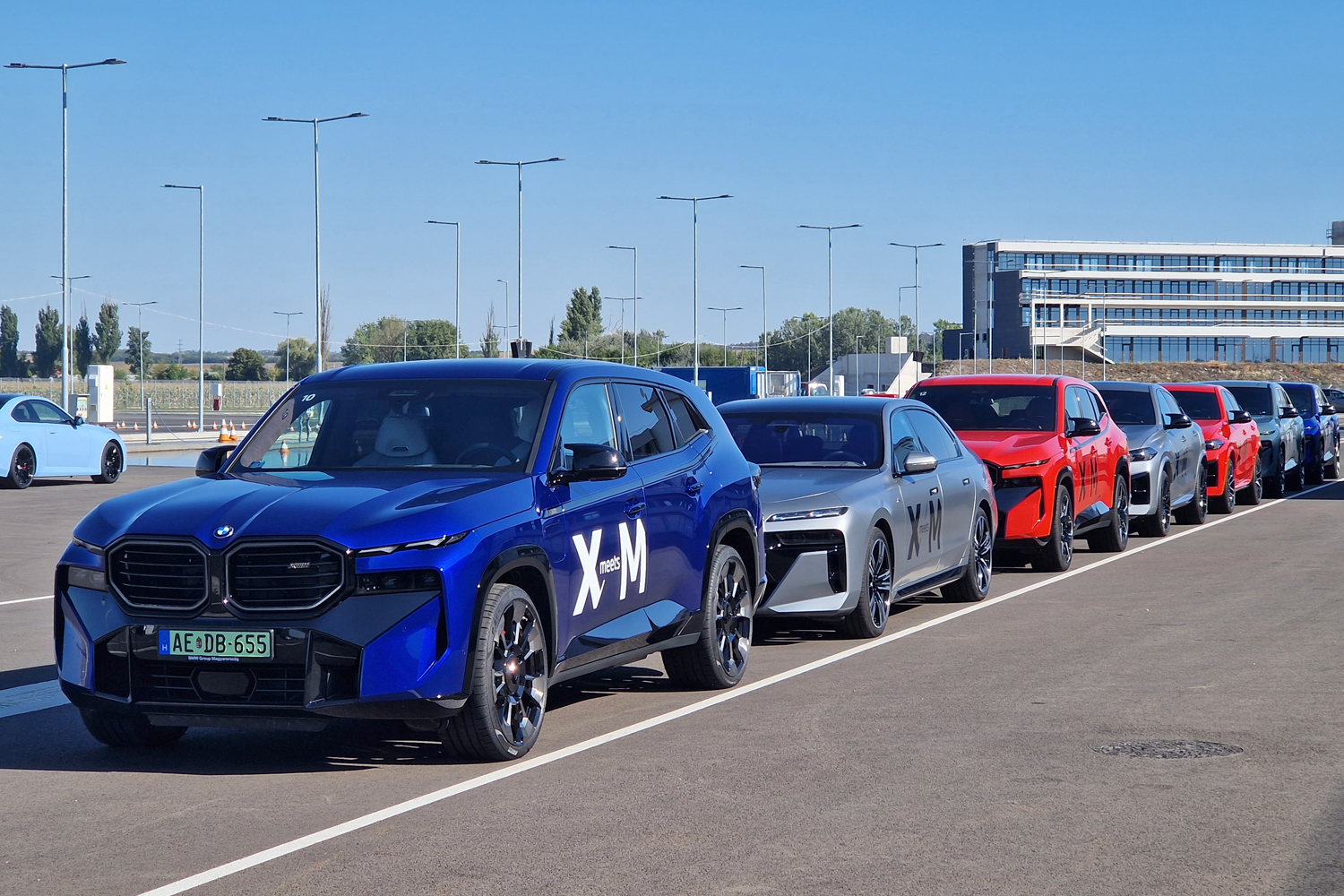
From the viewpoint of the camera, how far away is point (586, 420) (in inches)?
313

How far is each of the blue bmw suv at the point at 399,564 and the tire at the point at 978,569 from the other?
4.98 metres

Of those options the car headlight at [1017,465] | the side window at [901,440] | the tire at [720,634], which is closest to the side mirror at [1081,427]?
the car headlight at [1017,465]

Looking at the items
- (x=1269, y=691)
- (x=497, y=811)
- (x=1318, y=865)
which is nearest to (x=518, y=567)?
(x=497, y=811)

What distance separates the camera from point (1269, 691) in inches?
341

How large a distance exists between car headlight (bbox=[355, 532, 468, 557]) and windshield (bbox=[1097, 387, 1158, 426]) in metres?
14.3

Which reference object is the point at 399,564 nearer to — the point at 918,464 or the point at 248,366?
the point at 918,464

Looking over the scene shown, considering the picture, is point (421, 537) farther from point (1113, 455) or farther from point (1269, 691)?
point (1113, 455)

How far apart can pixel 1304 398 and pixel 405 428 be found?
26238 millimetres

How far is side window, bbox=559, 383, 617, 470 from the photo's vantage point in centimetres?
767

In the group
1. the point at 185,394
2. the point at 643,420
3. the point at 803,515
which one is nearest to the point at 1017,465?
the point at 803,515

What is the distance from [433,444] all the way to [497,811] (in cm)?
208

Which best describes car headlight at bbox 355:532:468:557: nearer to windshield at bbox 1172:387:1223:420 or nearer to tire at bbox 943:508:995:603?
tire at bbox 943:508:995:603

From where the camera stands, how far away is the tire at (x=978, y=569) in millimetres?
13039

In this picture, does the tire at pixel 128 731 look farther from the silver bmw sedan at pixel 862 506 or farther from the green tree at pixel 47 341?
the green tree at pixel 47 341
